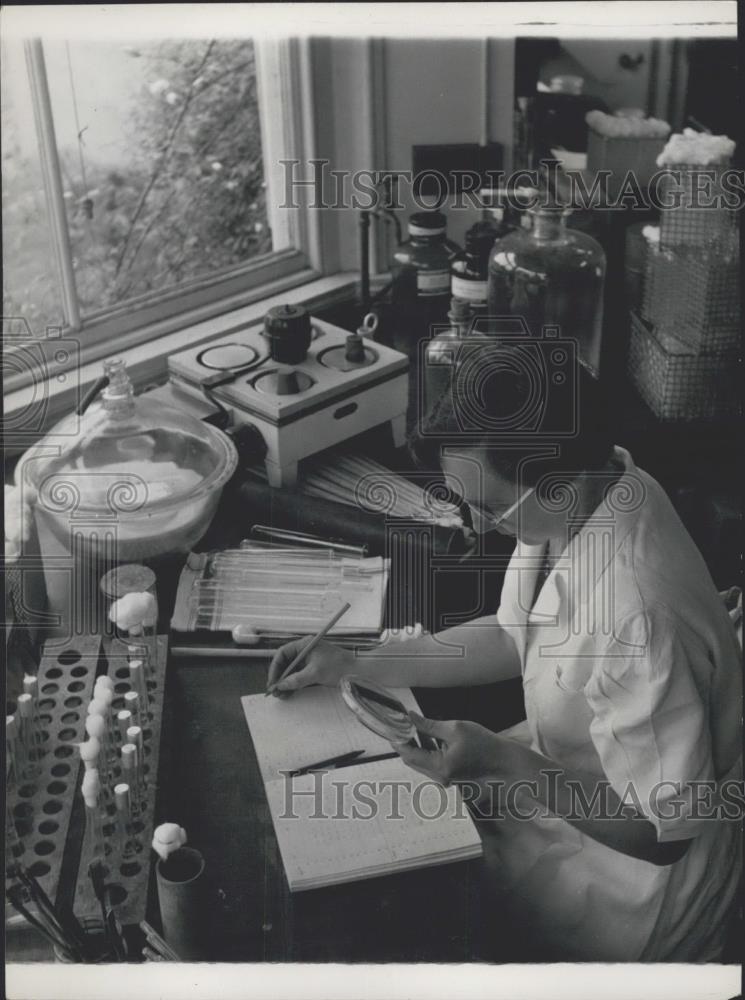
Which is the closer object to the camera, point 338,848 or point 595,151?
point 338,848

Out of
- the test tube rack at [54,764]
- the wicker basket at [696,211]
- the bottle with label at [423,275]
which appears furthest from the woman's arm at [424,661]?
the wicker basket at [696,211]

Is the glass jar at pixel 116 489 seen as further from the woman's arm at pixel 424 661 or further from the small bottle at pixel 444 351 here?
the small bottle at pixel 444 351

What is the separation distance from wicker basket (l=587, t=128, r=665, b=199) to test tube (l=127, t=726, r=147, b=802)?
2.29 m

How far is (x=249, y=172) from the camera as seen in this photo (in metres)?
2.72

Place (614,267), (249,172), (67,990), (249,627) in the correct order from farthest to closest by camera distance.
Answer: (614,267) → (249,172) → (249,627) → (67,990)

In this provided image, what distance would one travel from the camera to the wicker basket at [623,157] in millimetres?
3164

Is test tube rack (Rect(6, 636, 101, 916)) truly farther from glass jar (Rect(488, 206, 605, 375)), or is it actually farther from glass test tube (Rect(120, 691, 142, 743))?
glass jar (Rect(488, 206, 605, 375))

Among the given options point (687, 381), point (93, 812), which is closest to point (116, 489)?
point (93, 812)

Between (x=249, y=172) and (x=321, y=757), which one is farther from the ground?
(x=249, y=172)

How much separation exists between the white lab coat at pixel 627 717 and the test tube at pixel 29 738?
741 millimetres

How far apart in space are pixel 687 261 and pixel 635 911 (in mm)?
1520

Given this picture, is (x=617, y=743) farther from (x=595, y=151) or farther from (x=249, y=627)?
(x=595, y=151)

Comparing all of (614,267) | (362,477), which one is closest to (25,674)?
(362,477)

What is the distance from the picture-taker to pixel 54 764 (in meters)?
1.51
